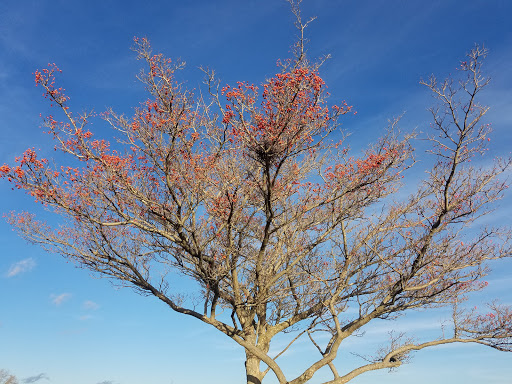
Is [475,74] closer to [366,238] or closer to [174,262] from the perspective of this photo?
[366,238]

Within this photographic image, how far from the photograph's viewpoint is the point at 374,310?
13078mm

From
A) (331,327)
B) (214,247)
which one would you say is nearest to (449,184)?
(331,327)

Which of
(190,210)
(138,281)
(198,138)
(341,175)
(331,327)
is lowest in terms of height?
(331,327)

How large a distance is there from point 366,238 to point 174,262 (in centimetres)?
638

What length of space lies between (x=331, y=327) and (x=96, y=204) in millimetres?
8570

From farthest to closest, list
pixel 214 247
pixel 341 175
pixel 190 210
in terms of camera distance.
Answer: pixel 214 247, pixel 341 175, pixel 190 210

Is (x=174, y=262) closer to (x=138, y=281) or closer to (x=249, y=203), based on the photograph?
(x=138, y=281)

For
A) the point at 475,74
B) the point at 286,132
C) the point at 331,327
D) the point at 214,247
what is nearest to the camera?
the point at 286,132

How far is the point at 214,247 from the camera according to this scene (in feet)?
43.3

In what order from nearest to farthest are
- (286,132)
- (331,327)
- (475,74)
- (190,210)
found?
(286,132), (475,74), (190,210), (331,327)

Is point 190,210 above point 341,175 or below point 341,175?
below

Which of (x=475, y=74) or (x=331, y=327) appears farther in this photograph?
(x=331, y=327)

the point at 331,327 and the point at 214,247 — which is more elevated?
the point at 214,247

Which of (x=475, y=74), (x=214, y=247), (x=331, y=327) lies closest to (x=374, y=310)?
(x=331, y=327)
